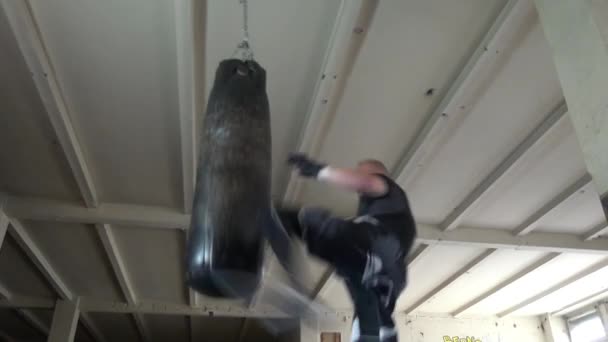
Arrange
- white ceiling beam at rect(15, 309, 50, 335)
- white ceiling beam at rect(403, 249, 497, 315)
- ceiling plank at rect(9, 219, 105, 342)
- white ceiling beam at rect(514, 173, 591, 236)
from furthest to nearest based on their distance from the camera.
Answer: white ceiling beam at rect(15, 309, 50, 335) < white ceiling beam at rect(403, 249, 497, 315) < ceiling plank at rect(9, 219, 105, 342) < white ceiling beam at rect(514, 173, 591, 236)

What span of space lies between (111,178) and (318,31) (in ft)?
6.65

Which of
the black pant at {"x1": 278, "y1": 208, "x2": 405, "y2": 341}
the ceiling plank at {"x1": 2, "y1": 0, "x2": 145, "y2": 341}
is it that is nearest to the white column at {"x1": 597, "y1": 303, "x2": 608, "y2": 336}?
the black pant at {"x1": 278, "y1": 208, "x2": 405, "y2": 341}

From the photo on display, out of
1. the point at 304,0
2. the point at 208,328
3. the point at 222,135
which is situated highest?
the point at 304,0

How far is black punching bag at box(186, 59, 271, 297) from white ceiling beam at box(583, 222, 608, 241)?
4008 millimetres

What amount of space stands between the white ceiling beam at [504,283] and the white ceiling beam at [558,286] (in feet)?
1.94

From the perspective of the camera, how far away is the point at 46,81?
2.74 meters

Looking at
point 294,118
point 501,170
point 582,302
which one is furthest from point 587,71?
point 582,302

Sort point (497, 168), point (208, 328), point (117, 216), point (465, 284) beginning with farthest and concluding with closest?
point (208, 328), point (465, 284), point (117, 216), point (497, 168)

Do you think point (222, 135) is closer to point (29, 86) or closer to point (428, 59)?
point (428, 59)

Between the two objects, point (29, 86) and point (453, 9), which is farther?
point (29, 86)

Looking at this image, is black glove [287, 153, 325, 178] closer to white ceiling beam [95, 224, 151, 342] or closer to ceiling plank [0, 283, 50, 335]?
white ceiling beam [95, 224, 151, 342]

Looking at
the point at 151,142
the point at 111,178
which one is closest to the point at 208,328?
the point at 111,178

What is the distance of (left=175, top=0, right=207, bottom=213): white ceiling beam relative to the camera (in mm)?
2357

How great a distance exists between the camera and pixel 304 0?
2389 millimetres
